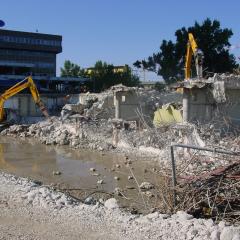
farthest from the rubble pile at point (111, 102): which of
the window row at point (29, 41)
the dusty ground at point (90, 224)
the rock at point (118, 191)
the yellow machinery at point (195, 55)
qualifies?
the window row at point (29, 41)

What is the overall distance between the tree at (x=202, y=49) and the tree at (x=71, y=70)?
47.1 m

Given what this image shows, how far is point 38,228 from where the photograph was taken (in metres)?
7.79

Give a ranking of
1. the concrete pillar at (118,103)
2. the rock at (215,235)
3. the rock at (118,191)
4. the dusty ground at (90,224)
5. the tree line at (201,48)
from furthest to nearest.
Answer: the tree line at (201,48)
the concrete pillar at (118,103)
the rock at (118,191)
the dusty ground at (90,224)
the rock at (215,235)

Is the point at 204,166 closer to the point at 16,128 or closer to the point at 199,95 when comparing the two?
the point at 199,95

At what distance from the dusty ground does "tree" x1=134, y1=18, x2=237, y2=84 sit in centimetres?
3572

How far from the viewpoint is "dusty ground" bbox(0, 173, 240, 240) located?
23.0ft

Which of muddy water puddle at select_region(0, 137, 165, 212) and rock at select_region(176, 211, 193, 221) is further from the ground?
rock at select_region(176, 211, 193, 221)

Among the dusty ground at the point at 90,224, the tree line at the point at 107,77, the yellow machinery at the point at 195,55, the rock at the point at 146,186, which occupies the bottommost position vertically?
the rock at the point at 146,186

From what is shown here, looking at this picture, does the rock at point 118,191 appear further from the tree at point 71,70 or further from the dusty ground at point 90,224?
the tree at point 71,70

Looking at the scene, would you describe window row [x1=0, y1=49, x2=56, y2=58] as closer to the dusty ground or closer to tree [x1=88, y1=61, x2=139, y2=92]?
tree [x1=88, y1=61, x2=139, y2=92]

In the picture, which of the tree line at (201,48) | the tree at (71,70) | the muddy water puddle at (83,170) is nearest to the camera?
the muddy water puddle at (83,170)

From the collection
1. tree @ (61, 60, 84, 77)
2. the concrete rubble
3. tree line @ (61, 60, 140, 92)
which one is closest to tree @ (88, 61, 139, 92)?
tree line @ (61, 60, 140, 92)

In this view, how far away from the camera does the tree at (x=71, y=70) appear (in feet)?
301

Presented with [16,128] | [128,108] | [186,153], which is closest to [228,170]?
[186,153]
